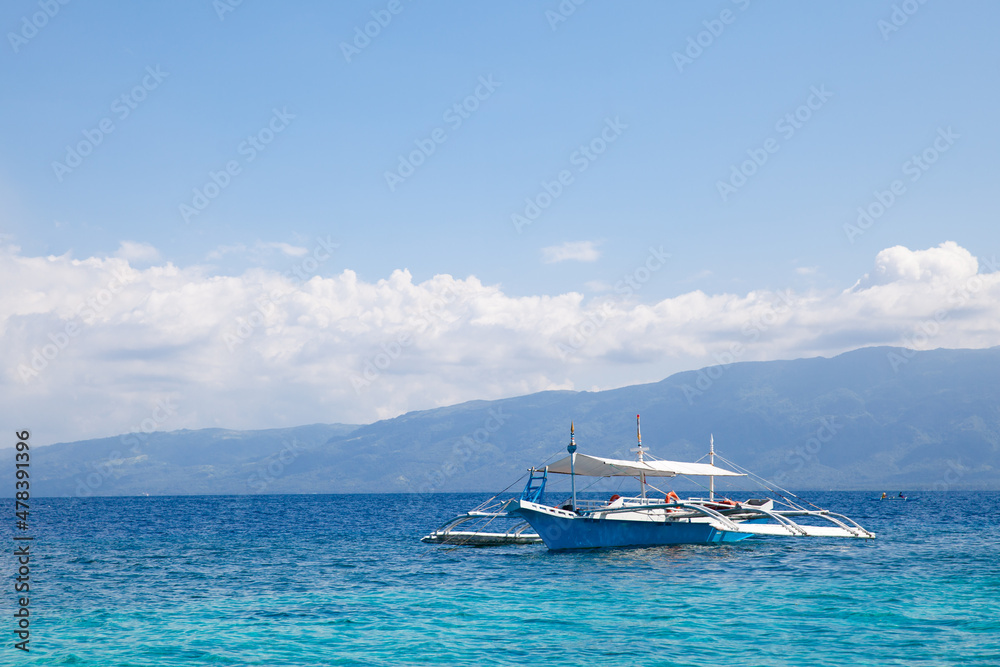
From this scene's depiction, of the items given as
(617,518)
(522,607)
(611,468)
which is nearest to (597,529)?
(617,518)

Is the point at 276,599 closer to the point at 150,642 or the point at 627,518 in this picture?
the point at 150,642

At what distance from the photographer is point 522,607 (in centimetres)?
2794

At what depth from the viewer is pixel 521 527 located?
6106cm

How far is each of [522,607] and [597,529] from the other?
18071 mm

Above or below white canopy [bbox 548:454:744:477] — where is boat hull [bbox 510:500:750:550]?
below

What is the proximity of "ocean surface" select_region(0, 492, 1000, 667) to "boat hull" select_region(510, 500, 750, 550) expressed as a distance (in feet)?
3.95

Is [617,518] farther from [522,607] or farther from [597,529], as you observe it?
[522,607]

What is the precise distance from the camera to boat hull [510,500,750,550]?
147 ft

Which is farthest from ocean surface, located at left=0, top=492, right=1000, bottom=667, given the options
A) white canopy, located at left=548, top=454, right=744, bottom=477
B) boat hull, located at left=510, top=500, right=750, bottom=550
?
white canopy, located at left=548, top=454, right=744, bottom=477

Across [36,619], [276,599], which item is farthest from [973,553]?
[36,619]

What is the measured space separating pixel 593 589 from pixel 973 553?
27.7 m

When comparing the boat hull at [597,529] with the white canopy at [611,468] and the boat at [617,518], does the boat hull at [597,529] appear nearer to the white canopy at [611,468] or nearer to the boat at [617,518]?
the boat at [617,518]

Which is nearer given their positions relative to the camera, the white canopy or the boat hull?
the boat hull

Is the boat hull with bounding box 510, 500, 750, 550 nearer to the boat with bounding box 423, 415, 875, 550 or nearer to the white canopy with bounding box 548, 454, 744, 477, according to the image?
the boat with bounding box 423, 415, 875, 550
